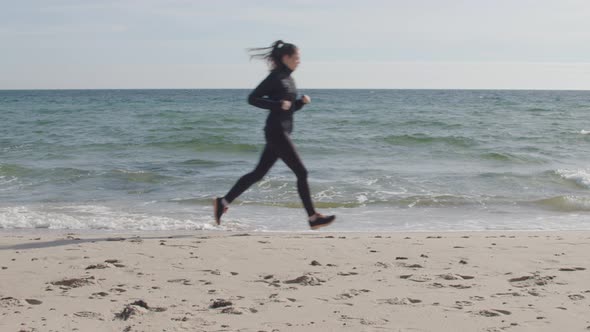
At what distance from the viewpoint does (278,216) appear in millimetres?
9914

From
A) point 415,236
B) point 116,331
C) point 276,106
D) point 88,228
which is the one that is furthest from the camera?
point 88,228

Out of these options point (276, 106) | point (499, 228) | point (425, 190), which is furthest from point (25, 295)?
point (425, 190)

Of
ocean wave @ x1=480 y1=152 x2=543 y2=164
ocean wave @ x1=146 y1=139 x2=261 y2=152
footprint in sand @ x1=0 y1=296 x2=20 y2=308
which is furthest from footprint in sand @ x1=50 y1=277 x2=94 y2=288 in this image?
ocean wave @ x1=146 y1=139 x2=261 y2=152

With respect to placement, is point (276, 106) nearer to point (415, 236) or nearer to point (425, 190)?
point (415, 236)

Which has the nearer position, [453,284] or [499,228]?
[453,284]

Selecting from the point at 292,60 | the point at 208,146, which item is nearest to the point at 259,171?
the point at 292,60

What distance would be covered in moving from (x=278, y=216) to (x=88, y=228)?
8.79 feet

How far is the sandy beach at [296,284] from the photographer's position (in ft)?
13.9

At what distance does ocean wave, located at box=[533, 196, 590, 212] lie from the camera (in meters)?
10.6

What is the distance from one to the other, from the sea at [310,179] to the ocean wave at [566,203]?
0.06ft

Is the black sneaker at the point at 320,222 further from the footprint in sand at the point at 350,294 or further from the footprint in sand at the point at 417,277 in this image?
the footprint in sand at the point at 350,294

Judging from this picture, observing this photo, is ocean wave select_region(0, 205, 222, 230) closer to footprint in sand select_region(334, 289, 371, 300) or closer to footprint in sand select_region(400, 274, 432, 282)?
footprint in sand select_region(400, 274, 432, 282)

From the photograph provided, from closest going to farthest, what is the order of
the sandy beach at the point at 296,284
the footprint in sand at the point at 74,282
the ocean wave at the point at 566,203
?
the sandy beach at the point at 296,284
the footprint in sand at the point at 74,282
the ocean wave at the point at 566,203

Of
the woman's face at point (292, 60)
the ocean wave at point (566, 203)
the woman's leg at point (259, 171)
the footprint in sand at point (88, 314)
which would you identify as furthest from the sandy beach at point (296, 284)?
the ocean wave at point (566, 203)
